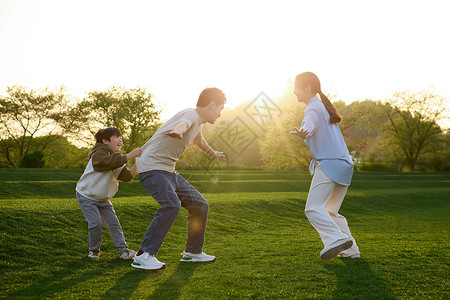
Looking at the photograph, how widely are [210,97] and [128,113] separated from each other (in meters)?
36.4

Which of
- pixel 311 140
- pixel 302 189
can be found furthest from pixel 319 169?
pixel 302 189

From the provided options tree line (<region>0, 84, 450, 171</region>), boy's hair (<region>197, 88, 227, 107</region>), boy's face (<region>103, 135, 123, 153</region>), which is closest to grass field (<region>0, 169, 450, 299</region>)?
boy's face (<region>103, 135, 123, 153</region>)

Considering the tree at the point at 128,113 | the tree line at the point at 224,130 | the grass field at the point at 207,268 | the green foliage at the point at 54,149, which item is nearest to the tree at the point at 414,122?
the tree line at the point at 224,130

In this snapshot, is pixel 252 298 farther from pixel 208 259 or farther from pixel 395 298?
pixel 208 259

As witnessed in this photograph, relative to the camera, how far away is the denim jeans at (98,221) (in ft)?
16.2

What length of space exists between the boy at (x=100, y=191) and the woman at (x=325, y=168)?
223 centimetres

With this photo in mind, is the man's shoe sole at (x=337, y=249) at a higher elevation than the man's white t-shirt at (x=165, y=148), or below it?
below

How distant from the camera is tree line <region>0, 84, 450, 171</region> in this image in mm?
38406

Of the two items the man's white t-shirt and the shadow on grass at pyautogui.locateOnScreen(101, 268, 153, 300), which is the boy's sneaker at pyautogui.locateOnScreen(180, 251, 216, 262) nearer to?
the shadow on grass at pyautogui.locateOnScreen(101, 268, 153, 300)

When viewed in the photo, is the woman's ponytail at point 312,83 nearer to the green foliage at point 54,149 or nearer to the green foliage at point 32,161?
the green foliage at point 32,161

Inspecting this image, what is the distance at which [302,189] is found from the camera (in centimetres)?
2266

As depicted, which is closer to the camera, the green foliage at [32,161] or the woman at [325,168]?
the woman at [325,168]

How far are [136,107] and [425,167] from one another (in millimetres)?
41571

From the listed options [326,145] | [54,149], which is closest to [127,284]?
[326,145]
